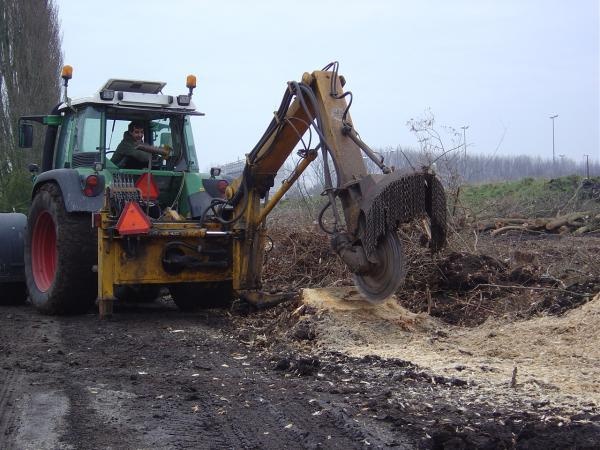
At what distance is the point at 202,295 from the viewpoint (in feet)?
30.8

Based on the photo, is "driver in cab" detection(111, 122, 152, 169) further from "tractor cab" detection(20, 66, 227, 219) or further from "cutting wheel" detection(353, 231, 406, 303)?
"cutting wheel" detection(353, 231, 406, 303)

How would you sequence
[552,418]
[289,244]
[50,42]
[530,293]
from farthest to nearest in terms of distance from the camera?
[50,42], [289,244], [530,293], [552,418]

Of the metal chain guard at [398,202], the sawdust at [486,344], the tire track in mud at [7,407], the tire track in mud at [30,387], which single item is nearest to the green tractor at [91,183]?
the tire track in mud at [30,387]

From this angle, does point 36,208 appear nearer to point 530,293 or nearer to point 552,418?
point 530,293

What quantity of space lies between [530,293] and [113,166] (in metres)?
4.56

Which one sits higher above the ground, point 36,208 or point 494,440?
point 36,208

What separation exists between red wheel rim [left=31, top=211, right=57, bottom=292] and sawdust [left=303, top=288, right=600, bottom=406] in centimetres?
342

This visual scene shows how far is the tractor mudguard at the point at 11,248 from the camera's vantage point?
1007 cm

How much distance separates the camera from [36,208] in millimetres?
9180

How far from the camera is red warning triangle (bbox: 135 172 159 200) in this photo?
895cm

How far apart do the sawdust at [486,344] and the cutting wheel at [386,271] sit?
1.09ft

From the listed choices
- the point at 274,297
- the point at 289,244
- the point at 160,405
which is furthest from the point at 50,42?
the point at 160,405

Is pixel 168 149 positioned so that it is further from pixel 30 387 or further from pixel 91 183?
pixel 30 387

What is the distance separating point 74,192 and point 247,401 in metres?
4.26
